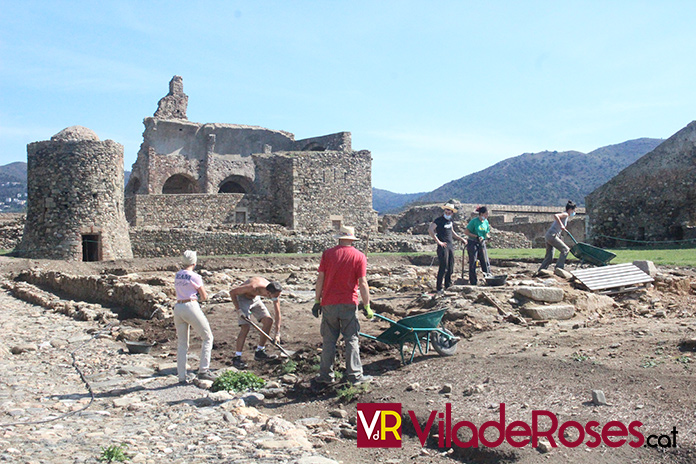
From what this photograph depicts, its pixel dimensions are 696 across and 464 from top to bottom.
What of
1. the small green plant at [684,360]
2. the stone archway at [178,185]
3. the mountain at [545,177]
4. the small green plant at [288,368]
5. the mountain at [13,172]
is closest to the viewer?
the small green plant at [684,360]

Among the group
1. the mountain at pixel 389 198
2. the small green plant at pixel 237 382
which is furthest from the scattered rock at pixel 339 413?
the mountain at pixel 389 198

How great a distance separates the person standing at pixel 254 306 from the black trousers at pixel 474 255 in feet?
14.8

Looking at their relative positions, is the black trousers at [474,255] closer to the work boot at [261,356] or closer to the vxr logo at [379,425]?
the work boot at [261,356]

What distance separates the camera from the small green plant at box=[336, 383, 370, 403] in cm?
675

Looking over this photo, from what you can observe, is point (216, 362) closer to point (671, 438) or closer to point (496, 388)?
point (496, 388)

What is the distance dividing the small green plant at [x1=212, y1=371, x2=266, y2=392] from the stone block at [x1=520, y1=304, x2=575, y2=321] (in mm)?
4195

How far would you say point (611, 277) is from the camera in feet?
35.7

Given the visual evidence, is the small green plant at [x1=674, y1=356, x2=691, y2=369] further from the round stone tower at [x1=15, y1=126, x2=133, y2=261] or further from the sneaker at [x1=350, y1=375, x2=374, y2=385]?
the round stone tower at [x1=15, y1=126, x2=133, y2=261]

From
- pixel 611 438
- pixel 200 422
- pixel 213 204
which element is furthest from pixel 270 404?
pixel 213 204

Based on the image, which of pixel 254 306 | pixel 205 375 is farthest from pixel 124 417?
pixel 254 306

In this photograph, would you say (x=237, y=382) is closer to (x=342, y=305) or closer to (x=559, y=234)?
(x=342, y=305)

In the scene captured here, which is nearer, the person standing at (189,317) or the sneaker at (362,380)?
the sneaker at (362,380)

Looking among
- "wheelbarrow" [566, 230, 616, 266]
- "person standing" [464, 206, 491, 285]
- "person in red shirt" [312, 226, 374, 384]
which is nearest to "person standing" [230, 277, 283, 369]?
"person in red shirt" [312, 226, 374, 384]

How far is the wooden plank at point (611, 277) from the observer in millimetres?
10711
